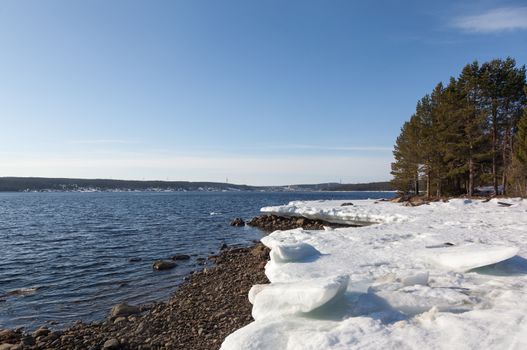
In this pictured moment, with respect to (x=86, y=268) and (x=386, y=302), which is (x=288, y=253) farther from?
(x=86, y=268)

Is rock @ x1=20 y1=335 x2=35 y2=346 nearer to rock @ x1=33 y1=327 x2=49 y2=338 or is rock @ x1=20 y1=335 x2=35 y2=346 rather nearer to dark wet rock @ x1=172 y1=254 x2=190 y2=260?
rock @ x1=33 y1=327 x2=49 y2=338

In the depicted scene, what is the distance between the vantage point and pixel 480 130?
31594 mm

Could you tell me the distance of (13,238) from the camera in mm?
27281

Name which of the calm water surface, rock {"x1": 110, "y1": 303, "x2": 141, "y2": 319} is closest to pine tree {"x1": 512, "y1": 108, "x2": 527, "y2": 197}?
the calm water surface

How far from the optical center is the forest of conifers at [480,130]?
30.2 m

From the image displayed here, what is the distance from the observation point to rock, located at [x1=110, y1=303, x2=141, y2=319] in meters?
10.5

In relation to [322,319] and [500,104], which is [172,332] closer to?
[322,319]

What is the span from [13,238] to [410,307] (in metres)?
30.7

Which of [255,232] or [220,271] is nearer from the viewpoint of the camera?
[220,271]

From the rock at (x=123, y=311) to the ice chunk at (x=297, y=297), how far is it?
5.73 metres

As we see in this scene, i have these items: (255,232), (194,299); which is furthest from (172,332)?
(255,232)

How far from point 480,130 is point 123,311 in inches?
1287

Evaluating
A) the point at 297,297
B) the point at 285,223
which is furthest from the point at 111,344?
the point at 285,223

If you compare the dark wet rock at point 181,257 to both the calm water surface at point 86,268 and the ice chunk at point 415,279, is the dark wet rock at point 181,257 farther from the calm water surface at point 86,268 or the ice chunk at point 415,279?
the ice chunk at point 415,279
